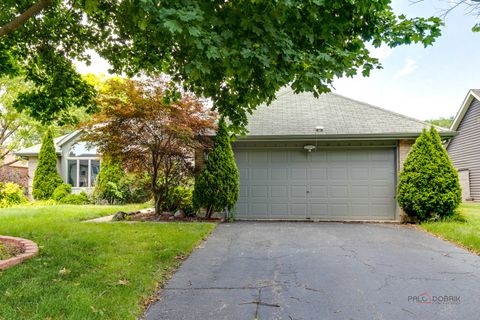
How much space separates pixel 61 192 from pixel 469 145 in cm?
1999

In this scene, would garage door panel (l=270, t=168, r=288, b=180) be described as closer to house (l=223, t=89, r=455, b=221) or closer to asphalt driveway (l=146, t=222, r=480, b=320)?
house (l=223, t=89, r=455, b=221)

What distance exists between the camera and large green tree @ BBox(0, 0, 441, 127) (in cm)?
339

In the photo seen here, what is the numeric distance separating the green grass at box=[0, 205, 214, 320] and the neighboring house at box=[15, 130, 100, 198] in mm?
8202

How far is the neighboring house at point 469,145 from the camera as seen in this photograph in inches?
643

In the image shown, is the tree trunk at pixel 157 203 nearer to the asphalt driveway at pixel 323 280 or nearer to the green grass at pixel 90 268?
the green grass at pixel 90 268

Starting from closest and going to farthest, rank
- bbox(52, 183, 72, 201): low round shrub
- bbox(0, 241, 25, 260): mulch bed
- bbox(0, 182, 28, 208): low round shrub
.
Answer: bbox(0, 241, 25, 260): mulch bed < bbox(0, 182, 28, 208): low round shrub < bbox(52, 183, 72, 201): low round shrub

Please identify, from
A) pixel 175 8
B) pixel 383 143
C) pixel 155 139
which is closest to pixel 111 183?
pixel 155 139

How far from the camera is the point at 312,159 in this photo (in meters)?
9.62

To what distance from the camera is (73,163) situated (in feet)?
51.9

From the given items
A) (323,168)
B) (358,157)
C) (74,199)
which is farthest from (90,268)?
(74,199)

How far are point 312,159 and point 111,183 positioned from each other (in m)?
8.44

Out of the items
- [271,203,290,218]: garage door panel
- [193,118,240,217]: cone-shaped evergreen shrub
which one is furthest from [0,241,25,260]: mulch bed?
[271,203,290,218]: garage door panel

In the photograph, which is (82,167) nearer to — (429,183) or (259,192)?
(259,192)

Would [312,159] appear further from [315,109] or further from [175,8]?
[175,8]
